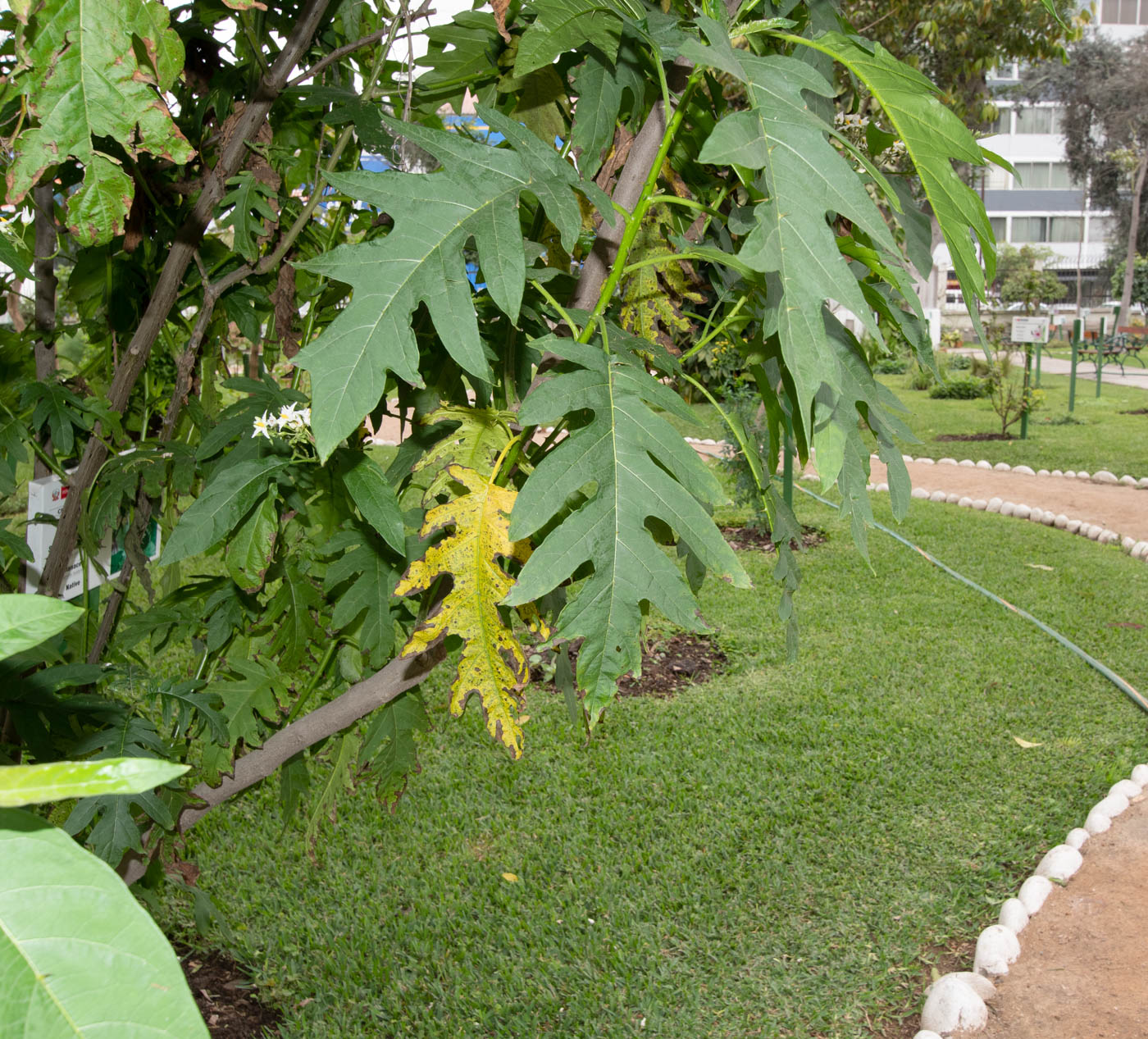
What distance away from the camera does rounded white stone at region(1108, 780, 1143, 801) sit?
313 cm

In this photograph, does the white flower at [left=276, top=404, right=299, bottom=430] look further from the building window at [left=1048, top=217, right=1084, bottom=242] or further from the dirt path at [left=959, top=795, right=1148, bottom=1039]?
the building window at [left=1048, top=217, right=1084, bottom=242]

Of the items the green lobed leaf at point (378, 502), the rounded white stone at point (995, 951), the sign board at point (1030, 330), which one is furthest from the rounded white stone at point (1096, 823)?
the sign board at point (1030, 330)

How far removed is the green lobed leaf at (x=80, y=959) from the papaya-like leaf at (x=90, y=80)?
54 cm

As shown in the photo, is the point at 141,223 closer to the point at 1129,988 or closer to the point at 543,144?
the point at 543,144

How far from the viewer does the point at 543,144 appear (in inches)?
31.9

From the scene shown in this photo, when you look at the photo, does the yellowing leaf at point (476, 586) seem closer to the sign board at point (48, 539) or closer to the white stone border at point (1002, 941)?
the sign board at point (48, 539)

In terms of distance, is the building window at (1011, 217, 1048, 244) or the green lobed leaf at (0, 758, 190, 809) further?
the building window at (1011, 217, 1048, 244)

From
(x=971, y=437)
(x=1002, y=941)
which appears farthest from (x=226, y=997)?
(x=971, y=437)

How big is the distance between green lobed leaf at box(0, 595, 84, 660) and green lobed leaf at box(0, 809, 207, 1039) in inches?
2.5

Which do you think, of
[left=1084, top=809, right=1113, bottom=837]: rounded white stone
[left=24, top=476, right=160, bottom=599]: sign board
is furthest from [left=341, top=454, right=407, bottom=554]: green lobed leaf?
[left=1084, top=809, right=1113, bottom=837]: rounded white stone

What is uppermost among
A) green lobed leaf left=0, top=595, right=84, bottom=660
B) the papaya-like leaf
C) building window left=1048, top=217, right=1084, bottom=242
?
building window left=1048, top=217, right=1084, bottom=242

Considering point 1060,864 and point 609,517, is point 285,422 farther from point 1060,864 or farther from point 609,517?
point 1060,864

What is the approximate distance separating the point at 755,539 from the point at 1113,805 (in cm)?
311

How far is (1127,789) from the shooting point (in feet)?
10.3
